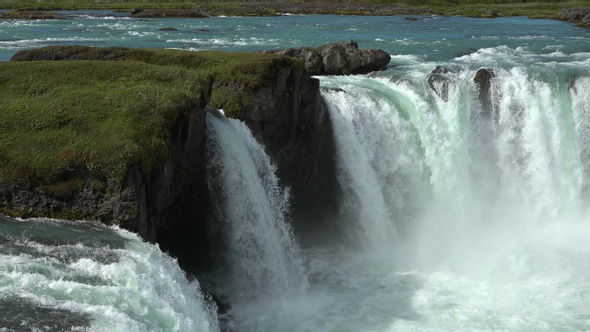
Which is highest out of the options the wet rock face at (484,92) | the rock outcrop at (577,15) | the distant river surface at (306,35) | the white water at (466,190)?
the rock outcrop at (577,15)

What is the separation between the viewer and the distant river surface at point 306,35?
44419 millimetres

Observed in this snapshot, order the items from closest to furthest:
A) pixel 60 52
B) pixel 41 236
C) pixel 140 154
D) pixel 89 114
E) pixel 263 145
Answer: pixel 41 236, pixel 140 154, pixel 89 114, pixel 263 145, pixel 60 52

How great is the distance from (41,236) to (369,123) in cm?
1512

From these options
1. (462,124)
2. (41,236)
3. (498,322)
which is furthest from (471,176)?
(41,236)

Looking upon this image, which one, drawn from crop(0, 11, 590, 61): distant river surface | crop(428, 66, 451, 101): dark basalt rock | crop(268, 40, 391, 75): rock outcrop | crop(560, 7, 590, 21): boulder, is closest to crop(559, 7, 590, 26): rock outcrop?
crop(560, 7, 590, 21): boulder

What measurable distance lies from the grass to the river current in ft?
5.15

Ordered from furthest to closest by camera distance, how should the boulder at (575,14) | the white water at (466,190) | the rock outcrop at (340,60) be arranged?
the boulder at (575,14) < the rock outcrop at (340,60) < the white water at (466,190)

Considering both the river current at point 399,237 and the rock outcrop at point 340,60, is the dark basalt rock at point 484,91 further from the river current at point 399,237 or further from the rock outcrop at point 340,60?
the rock outcrop at point 340,60

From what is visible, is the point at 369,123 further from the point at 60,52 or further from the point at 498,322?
the point at 60,52

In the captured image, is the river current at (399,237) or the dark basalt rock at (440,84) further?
the dark basalt rock at (440,84)

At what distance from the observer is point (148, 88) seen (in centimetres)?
2009

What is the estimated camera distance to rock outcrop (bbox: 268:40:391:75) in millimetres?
33875

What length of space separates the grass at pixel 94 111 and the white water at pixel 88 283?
1.58 meters

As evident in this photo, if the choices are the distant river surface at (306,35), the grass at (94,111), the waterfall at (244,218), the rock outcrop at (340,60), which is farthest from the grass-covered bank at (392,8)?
the waterfall at (244,218)
